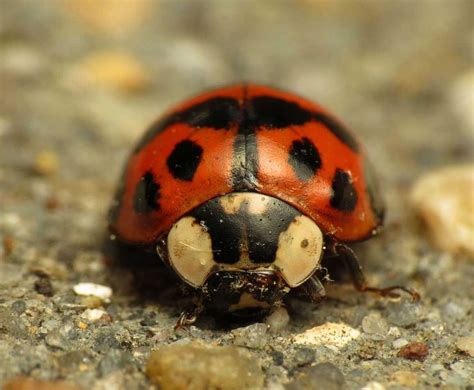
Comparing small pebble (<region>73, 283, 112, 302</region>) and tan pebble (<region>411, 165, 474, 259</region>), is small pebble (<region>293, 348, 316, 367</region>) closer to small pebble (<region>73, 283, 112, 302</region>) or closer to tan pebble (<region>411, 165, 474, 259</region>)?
small pebble (<region>73, 283, 112, 302</region>)

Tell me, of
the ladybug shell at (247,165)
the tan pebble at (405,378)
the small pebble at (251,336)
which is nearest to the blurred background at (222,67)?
A: the ladybug shell at (247,165)

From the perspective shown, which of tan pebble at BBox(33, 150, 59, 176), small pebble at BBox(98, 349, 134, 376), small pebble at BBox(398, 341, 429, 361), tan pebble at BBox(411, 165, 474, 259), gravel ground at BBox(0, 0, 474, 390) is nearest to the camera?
small pebble at BBox(98, 349, 134, 376)

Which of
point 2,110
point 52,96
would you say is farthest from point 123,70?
point 2,110

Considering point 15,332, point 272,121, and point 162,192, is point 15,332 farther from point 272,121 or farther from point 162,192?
point 272,121

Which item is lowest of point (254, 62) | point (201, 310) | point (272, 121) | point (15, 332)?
point (15, 332)

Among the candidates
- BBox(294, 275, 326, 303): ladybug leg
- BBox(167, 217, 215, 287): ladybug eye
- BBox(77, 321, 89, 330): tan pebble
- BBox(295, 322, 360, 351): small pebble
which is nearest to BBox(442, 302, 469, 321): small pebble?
BBox(295, 322, 360, 351): small pebble

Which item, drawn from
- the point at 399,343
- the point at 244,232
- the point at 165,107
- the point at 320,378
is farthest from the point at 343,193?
the point at 165,107

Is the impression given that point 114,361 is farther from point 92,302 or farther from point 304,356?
point 304,356
